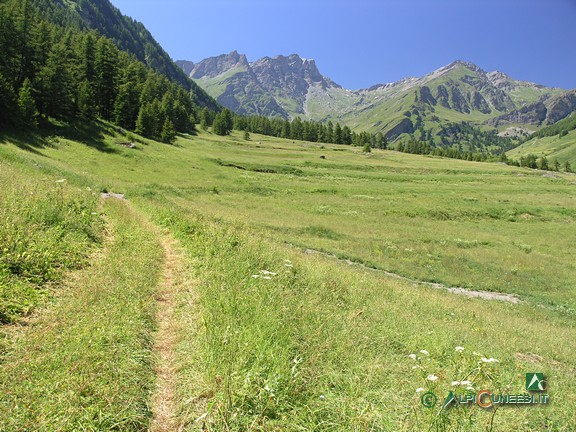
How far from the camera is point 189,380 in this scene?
4.88 metres

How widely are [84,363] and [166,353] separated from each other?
1.40 m

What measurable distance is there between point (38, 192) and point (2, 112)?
137ft

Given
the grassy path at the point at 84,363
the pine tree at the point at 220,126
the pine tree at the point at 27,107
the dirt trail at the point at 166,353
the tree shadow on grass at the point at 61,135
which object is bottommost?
the dirt trail at the point at 166,353

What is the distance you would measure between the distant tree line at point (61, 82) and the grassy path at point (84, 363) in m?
50.6

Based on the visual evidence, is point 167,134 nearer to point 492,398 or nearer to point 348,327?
point 348,327

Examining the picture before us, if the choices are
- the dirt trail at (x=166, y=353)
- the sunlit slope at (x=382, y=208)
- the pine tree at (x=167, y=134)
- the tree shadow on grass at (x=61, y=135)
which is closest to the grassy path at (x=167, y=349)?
the dirt trail at (x=166, y=353)

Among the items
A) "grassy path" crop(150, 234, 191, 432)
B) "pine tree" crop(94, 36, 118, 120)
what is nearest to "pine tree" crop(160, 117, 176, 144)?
"pine tree" crop(94, 36, 118, 120)

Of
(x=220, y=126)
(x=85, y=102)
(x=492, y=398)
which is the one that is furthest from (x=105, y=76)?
(x=492, y=398)

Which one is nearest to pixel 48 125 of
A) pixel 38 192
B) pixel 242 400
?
pixel 38 192

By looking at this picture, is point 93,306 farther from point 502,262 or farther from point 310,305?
point 502,262

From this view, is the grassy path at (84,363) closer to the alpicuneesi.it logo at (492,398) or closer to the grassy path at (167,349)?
the grassy path at (167,349)

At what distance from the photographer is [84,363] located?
15.0 ft

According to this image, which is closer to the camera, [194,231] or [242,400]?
[242,400]

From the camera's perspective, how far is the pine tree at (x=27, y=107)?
43.5 metres
